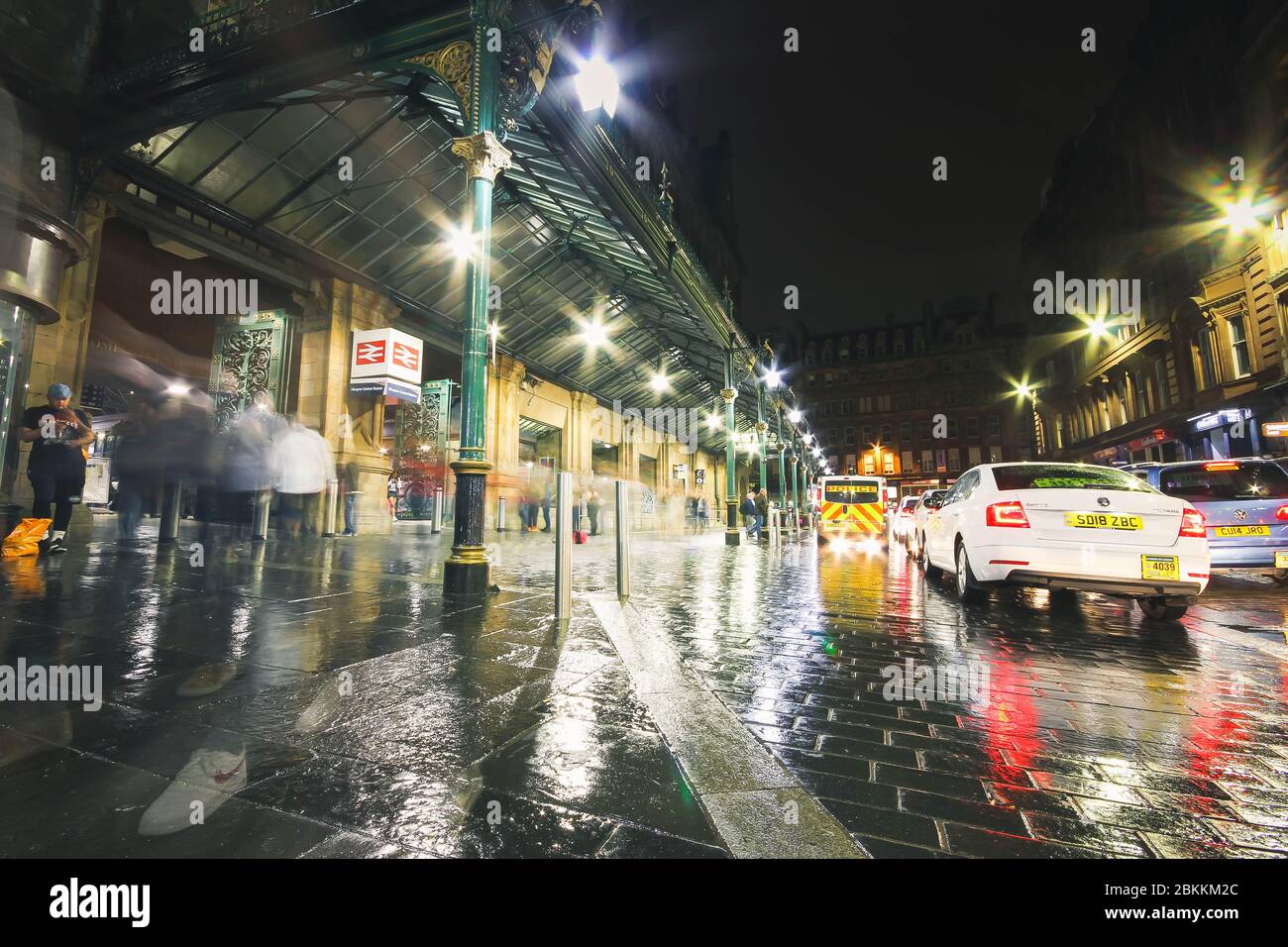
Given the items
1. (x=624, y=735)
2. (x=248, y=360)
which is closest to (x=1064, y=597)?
(x=624, y=735)

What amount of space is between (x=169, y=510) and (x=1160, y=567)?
41.2 feet

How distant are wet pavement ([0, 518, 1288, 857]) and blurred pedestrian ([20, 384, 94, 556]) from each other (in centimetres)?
384

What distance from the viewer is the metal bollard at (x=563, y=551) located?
177 inches

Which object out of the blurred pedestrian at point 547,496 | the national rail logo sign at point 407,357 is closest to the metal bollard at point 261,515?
the national rail logo sign at point 407,357

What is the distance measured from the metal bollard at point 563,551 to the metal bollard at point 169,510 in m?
7.90

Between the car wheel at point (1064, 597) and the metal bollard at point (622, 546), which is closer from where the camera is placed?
the metal bollard at point (622, 546)

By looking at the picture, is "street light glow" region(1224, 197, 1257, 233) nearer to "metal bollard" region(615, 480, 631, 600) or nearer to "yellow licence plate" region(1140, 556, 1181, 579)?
"yellow licence plate" region(1140, 556, 1181, 579)

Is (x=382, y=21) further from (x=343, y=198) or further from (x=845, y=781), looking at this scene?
(x=845, y=781)

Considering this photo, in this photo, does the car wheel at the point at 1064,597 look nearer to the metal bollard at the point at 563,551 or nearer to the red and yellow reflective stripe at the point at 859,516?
the metal bollard at the point at 563,551

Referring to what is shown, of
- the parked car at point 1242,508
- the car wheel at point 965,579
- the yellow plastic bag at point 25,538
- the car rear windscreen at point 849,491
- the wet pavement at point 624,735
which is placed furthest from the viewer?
the car rear windscreen at point 849,491

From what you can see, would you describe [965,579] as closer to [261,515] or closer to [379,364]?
[261,515]

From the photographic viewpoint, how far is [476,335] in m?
5.74
